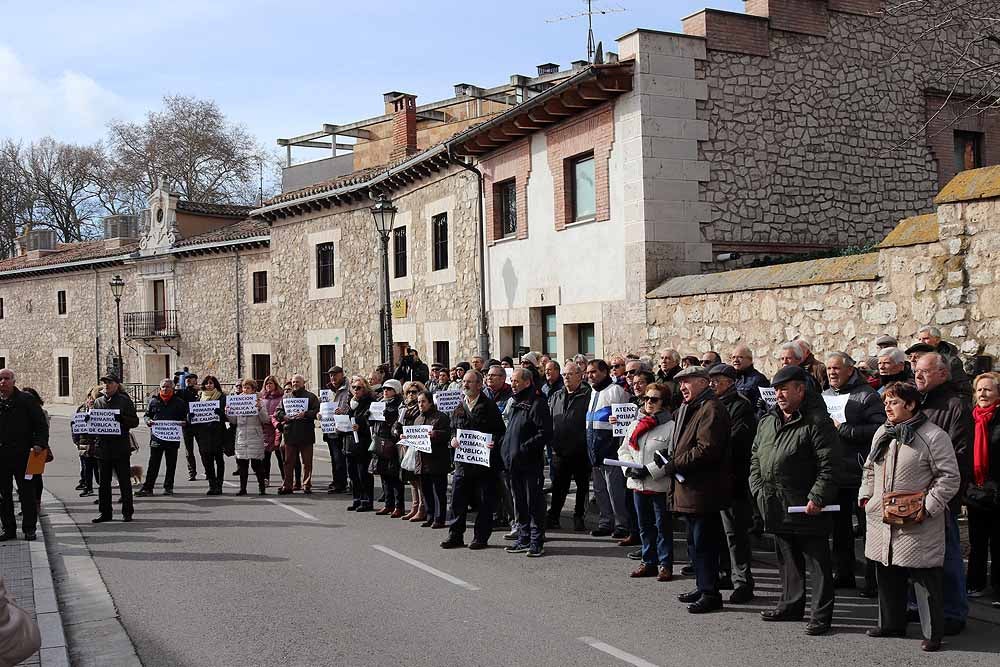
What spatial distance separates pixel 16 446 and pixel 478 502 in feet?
17.4

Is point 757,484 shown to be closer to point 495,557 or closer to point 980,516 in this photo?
point 980,516

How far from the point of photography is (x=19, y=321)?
46938mm

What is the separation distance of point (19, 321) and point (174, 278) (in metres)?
14.0

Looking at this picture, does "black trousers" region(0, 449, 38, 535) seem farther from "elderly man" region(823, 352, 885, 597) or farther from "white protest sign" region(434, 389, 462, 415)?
"elderly man" region(823, 352, 885, 597)

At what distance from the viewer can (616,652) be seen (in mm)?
6012

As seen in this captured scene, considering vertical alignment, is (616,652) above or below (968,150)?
below

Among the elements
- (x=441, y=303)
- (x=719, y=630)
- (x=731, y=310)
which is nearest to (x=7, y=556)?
(x=719, y=630)

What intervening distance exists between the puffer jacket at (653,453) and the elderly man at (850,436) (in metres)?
1.36

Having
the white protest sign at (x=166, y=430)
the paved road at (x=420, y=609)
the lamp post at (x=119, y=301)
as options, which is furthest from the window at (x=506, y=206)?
the lamp post at (x=119, y=301)

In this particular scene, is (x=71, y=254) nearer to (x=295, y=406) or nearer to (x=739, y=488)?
(x=295, y=406)

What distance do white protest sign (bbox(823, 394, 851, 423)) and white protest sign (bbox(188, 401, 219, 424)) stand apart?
9.50 m

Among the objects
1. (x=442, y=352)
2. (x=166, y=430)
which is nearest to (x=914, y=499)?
(x=166, y=430)

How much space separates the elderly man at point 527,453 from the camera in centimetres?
930

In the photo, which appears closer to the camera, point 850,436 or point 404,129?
point 850,436
